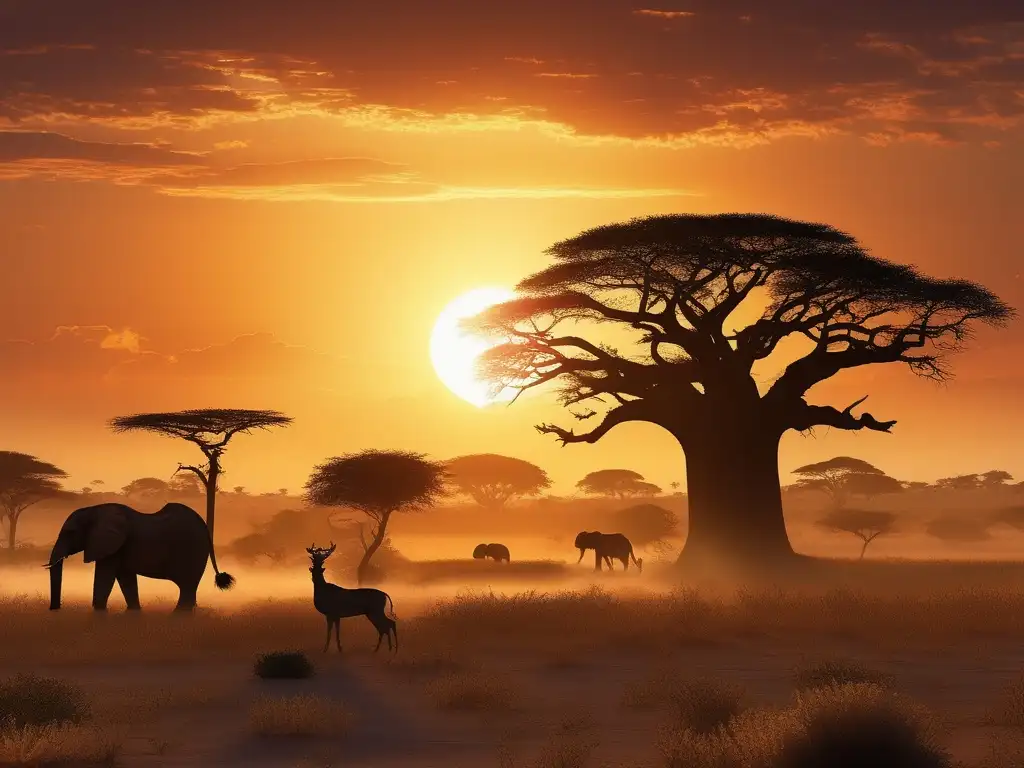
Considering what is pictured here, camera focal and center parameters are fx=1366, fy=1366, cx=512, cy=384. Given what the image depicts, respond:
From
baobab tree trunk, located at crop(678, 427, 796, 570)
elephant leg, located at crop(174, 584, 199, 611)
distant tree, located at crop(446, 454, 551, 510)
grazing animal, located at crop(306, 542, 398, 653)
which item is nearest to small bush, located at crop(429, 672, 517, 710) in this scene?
grazing animal, located at crop(306, 542, 398, 653)

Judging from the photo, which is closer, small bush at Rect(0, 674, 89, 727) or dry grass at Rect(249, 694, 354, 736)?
small bush at Rect(0, 674, 89, 727)

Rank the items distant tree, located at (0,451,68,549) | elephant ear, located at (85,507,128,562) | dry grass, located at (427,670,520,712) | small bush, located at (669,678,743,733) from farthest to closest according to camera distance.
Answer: distant tree, located at (0,451,68,549)
elephant ear, located at (85,507,128,562)
dry grass, located at (427,670,520,712)
small bush, located at (669,678,743,733)

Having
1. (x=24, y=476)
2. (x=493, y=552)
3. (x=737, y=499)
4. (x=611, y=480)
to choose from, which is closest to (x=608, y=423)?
(x=737, y=499)

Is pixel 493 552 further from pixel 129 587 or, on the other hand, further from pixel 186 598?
pixel 129 587

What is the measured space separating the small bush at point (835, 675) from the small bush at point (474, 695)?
3.80m

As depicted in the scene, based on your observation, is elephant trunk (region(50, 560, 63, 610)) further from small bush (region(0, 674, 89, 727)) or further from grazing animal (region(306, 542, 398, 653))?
small bush (region(0, 674, 89, 727))

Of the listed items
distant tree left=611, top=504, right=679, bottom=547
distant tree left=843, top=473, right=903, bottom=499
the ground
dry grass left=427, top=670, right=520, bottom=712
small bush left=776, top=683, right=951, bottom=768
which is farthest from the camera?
distant tree left=843, top=473, right=903, bottom=499

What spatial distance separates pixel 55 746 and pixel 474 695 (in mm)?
5592

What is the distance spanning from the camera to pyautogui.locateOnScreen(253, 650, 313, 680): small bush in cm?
1969

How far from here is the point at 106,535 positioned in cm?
2975

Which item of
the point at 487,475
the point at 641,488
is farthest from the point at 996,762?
the point at 641,488

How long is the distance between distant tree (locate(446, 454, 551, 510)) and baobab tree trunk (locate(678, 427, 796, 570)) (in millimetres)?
46338

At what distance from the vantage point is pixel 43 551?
73.9m

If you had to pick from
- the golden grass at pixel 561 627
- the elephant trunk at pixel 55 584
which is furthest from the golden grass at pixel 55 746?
the elephant trunk at pixel 55 584
